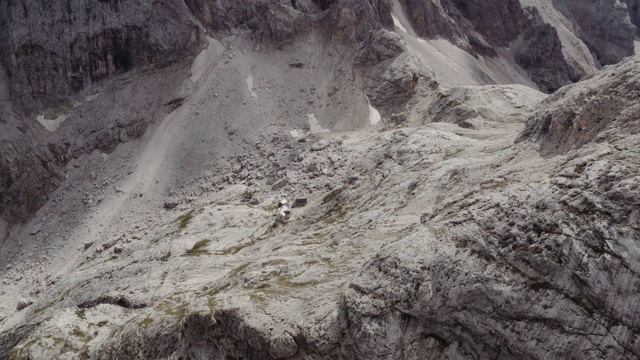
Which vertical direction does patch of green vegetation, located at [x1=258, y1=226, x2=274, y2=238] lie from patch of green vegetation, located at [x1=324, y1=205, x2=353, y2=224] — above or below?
below

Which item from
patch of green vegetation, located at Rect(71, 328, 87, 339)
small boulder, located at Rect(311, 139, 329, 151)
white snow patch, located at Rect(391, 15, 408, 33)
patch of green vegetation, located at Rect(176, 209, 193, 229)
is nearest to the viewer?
patch of green vegetation, located at Rect(71, 328, 87, 339)

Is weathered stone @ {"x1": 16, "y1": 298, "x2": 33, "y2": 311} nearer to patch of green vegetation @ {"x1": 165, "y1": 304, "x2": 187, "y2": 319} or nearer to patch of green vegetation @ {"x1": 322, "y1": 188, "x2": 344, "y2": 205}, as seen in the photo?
patch of green vegetation @ {"x1": 165, "y1": 304, "x2": 187, "y2": 319}

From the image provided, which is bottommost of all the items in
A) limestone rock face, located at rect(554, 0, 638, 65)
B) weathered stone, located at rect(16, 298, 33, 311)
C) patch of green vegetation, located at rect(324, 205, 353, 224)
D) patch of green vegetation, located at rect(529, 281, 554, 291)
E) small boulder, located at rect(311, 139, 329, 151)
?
limestone rock face, located at rect(554, 0, 638, 65)

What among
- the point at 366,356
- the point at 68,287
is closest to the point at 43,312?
the point at 68,287

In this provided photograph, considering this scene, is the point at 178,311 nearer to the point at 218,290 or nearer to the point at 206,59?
the point at 218,290

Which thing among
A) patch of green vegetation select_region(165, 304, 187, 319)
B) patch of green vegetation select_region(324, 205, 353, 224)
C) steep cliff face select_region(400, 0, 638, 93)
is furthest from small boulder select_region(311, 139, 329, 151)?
steep cliff face select_region(400, 0, 638, 93)
